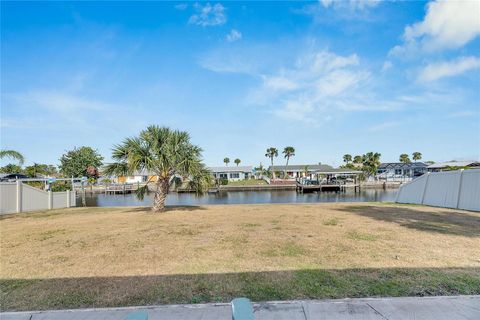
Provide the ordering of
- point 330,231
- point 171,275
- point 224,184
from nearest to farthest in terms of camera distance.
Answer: point 171,275 → point 330,231 → point 224,184

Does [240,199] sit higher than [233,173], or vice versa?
[233,173]

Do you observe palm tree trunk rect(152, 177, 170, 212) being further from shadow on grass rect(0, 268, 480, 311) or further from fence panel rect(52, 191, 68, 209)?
fence panel rect(52, 191, 68, 209)

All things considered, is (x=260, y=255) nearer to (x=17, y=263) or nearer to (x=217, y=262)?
(x=217, y=262)

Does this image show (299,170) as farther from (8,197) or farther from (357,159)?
(8,197)

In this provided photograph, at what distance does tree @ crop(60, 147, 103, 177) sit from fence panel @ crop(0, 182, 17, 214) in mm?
32787

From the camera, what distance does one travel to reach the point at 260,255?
5336mm

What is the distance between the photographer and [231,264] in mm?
4840

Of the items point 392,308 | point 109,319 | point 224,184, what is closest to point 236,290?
point 109,319

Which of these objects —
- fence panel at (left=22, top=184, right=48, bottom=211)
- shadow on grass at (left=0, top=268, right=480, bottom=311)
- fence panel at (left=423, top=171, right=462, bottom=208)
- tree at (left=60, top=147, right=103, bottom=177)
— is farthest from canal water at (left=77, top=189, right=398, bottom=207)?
shadow on grass at (left=0, top=268, right=480, bottom=311)

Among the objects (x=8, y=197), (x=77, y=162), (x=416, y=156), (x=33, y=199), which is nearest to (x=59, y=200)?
(x=33, y=199)

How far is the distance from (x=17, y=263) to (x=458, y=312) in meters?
6.69

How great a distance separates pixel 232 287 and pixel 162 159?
341 inches

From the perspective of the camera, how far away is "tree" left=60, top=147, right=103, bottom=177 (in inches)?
1755

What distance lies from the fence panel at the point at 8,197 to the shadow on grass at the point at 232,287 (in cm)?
1273
